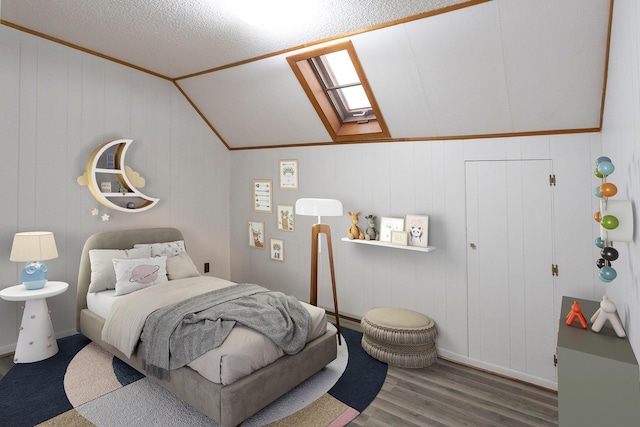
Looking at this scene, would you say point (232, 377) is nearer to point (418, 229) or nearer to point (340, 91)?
point (418, 229)

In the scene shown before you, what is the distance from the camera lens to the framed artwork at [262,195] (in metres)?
4.90

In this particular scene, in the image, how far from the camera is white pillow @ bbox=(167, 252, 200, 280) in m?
3.85

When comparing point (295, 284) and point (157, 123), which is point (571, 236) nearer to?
point (295, 284)

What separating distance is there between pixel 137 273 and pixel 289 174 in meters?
2.05

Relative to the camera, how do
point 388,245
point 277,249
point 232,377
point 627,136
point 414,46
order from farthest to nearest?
1. point 277,249
2. point 388,245
3. point 414,46
4. point 232,377
5. point 627,136

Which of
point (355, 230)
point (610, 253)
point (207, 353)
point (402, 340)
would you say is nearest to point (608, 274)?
point (610, 253)

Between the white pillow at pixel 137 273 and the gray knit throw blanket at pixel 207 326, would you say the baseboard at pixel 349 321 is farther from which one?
the white pillow at pixel 137 273

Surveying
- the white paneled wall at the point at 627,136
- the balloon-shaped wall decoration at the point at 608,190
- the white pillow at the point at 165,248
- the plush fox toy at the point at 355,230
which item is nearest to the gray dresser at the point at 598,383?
the white paneled wall at the point at 627,136

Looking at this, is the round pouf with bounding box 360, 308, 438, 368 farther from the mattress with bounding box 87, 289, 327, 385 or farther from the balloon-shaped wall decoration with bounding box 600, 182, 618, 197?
the balloon-shaped wall decoration with bounding box 600, 182, 618, 197

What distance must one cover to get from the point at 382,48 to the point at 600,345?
2.44 meters

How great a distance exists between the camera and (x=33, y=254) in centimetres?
309

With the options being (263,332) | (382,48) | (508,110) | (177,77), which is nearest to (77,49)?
(177,77)

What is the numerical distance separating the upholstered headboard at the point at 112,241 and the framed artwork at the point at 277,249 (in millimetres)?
1111

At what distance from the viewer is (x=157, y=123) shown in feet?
14.6
